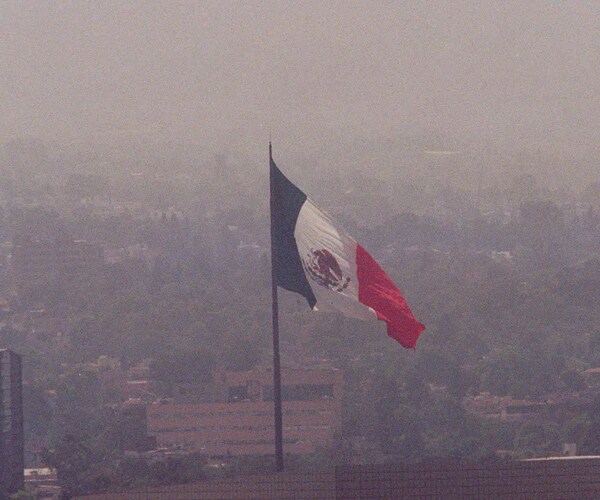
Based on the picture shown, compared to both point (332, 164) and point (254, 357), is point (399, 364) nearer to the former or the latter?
point (254, 357)

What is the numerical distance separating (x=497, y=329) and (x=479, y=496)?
86.9 metres

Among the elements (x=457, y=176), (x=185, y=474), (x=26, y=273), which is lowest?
(x=185, y=474)

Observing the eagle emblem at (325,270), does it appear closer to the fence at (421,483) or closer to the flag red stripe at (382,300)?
the flag red stripe at (382,300)

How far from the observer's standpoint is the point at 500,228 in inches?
5925

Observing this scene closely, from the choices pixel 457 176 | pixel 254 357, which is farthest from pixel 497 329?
pixel 457 176

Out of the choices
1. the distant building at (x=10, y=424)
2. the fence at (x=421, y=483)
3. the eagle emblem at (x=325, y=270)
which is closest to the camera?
the fence at (x=421, y=483)

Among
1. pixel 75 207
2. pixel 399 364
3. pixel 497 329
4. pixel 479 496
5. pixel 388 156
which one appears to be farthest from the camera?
pixel 388 156

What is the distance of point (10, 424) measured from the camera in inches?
1610

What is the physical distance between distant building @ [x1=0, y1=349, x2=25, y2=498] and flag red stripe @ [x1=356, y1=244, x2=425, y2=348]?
79.6ft

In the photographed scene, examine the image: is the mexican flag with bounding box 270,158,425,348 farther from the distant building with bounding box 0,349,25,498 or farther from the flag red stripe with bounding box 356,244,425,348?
the distant building with bounding box 0,349,25,498

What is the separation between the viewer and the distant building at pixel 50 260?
124875 mm

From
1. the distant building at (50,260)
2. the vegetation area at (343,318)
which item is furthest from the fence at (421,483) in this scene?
the distant building at (50,260)

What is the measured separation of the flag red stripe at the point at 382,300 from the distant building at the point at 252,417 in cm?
5066

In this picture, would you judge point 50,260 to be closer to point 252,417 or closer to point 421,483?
point 252,417
